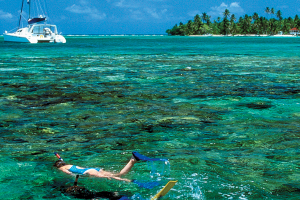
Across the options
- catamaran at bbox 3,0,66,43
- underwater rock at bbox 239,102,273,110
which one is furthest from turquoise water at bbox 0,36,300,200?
catamaran at bbox 3,0,66,43

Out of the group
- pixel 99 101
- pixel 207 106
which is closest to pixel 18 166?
pixel 99 101

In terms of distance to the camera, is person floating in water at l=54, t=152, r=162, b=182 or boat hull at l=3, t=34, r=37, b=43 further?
boat hull at l=3, t=34, r=37, b=43

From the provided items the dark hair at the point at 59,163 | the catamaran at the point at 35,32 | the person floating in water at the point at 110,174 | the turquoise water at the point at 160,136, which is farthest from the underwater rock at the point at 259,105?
the catamaran at the point at 35,32

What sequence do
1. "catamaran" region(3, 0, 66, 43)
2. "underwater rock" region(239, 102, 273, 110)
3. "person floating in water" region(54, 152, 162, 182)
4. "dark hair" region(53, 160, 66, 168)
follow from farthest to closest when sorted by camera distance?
"catamaran" region(3, 0, 66, 43)
"underwater rock" region(239, 102, 273, 110)
"dark hair" region(53, 160, 66, 168)
"person floating in water" region(54, 152, 162, 182)

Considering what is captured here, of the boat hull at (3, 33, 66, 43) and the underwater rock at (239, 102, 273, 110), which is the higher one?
the boat hull at (3, 33, 66, 43)

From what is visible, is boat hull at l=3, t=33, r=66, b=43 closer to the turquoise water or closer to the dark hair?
the turquoise water

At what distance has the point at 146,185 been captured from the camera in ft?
20.3

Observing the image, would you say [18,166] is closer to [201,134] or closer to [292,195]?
[201,134]

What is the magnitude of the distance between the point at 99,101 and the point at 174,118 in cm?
410

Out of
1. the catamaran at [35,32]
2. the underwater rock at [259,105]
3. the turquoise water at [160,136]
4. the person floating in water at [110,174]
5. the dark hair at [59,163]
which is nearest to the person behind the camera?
the person floating in water at [110,174]

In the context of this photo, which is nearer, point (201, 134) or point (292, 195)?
point (292, 195)

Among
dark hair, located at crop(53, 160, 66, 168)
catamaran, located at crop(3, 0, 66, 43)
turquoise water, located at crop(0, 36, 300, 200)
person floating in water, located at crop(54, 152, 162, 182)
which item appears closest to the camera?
person floating in water, located at crop(54, 152, 162, 182)

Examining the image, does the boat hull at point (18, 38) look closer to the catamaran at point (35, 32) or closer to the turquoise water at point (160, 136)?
the catamaran at point (35, 32)

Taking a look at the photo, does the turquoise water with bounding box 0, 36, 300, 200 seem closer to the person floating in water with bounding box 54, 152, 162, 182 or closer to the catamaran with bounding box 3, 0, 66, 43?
the person floating in water with bounding box 54, 152, 162, 182
